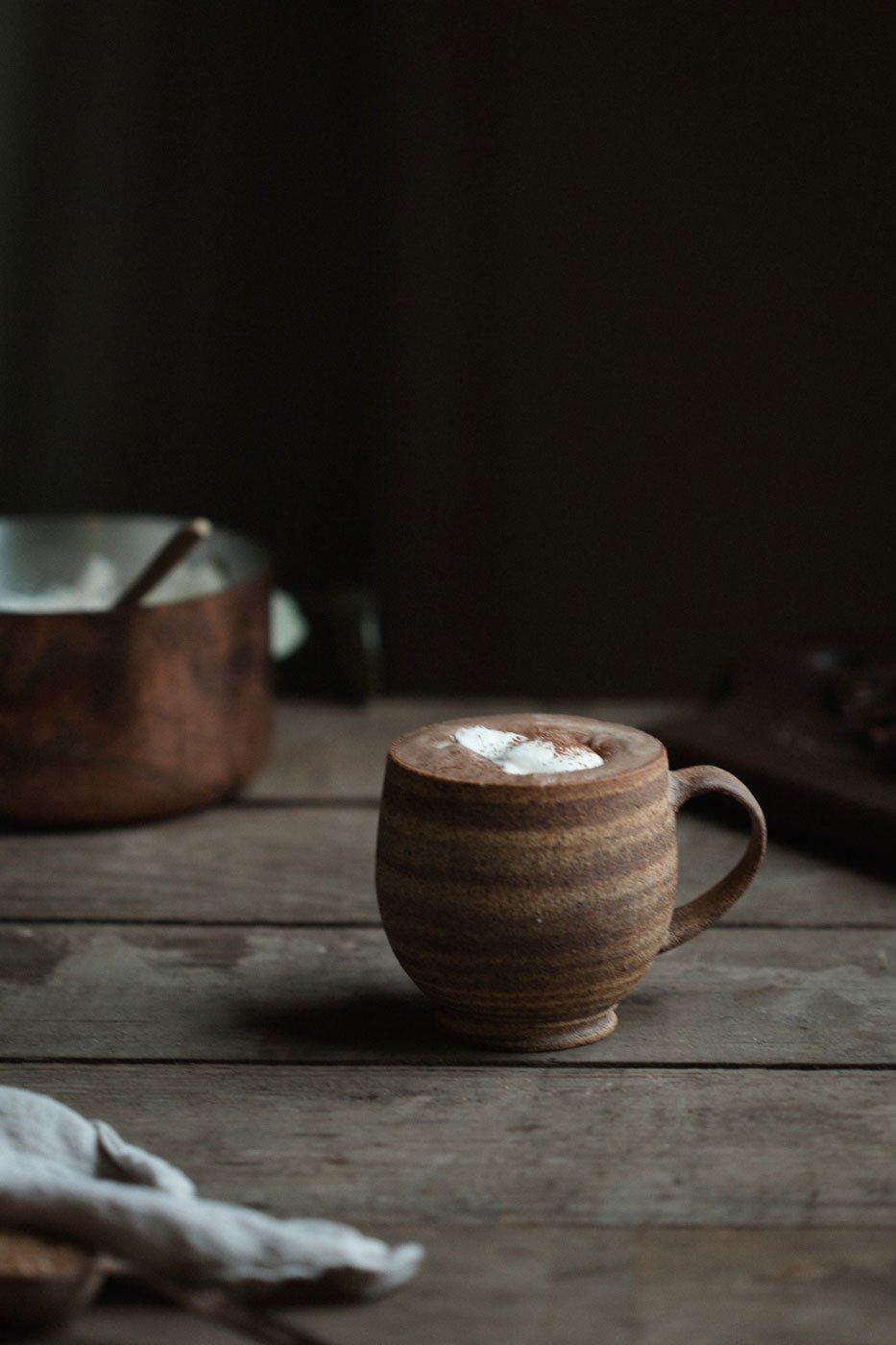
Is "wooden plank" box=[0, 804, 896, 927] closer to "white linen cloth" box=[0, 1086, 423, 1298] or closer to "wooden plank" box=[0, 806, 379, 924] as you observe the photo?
"wooden plank" box=[0, 806, 379, 924]

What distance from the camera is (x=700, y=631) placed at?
1635 mm

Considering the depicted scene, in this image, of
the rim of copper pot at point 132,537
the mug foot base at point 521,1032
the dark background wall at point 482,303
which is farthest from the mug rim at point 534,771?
the dark background wall at point 482,303

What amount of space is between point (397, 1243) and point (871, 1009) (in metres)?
0.30

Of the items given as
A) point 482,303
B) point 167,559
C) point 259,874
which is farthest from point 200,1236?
point 482,303

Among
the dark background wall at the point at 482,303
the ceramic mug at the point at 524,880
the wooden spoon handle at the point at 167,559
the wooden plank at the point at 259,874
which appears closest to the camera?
the ceramic mug at the point at 524,880

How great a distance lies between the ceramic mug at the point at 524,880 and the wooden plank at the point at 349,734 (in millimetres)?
416

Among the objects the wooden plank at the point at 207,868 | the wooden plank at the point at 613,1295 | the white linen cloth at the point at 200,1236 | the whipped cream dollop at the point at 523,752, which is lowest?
the wooden plank at the point at 207,868

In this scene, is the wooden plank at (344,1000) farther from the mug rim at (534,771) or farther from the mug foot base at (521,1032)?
the mug rim at (534,771)

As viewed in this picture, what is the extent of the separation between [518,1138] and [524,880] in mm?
103

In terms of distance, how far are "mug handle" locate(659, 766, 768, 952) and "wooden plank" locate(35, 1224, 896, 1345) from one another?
0.55 ft

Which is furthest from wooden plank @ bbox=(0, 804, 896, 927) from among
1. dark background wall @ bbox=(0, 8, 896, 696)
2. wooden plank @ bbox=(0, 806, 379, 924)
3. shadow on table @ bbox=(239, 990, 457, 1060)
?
dark background wall @ bbox=(0, 8, 896, 696)

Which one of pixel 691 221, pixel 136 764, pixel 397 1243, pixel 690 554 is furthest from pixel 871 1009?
pixel 691 221

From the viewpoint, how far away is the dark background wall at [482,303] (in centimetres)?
149

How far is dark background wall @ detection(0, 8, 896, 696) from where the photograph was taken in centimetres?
149
